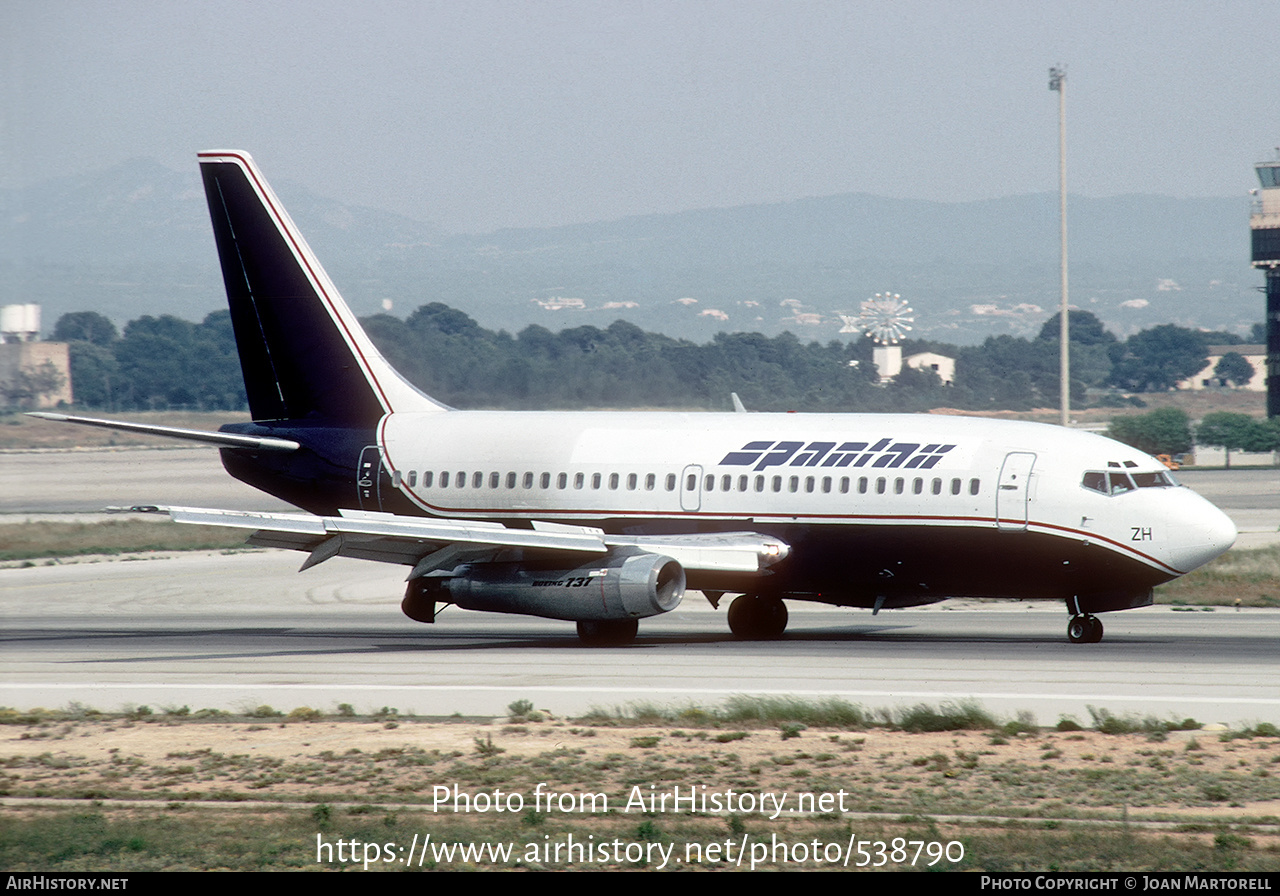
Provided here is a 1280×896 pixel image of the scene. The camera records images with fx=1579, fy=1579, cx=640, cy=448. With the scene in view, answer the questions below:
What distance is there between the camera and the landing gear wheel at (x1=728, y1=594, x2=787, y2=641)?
33219 mm

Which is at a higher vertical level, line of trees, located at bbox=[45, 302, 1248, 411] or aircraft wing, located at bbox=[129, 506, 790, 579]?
line of trees, located at bbox=[45, 302, 1248, 411]

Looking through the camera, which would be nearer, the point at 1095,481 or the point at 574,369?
the point at 1095,481

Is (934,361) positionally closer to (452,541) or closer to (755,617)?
(755,617)

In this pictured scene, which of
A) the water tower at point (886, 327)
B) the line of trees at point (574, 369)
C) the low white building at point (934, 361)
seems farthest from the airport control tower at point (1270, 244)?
the water tower at point (886, 327)

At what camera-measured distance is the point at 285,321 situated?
37.9 meters

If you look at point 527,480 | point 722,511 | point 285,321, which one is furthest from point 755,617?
A: point 285,321

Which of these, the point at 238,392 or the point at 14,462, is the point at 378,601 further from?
the point at 238,392

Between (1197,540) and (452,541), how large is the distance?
555 inches

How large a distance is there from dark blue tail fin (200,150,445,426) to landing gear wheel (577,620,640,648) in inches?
329

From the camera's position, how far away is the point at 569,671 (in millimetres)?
27594

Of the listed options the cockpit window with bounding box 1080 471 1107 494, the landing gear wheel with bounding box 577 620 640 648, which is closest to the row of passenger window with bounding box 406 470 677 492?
the landing gear wheel with bounding box 577 620 640 648

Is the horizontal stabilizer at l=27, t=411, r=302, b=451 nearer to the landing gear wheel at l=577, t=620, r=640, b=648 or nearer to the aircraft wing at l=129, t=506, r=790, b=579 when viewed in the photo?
the aircraft wing at l=129, t=506, r=790, b=579

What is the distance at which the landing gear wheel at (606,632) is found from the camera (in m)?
31.8

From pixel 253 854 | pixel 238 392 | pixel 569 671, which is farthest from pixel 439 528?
pixel 238 392
